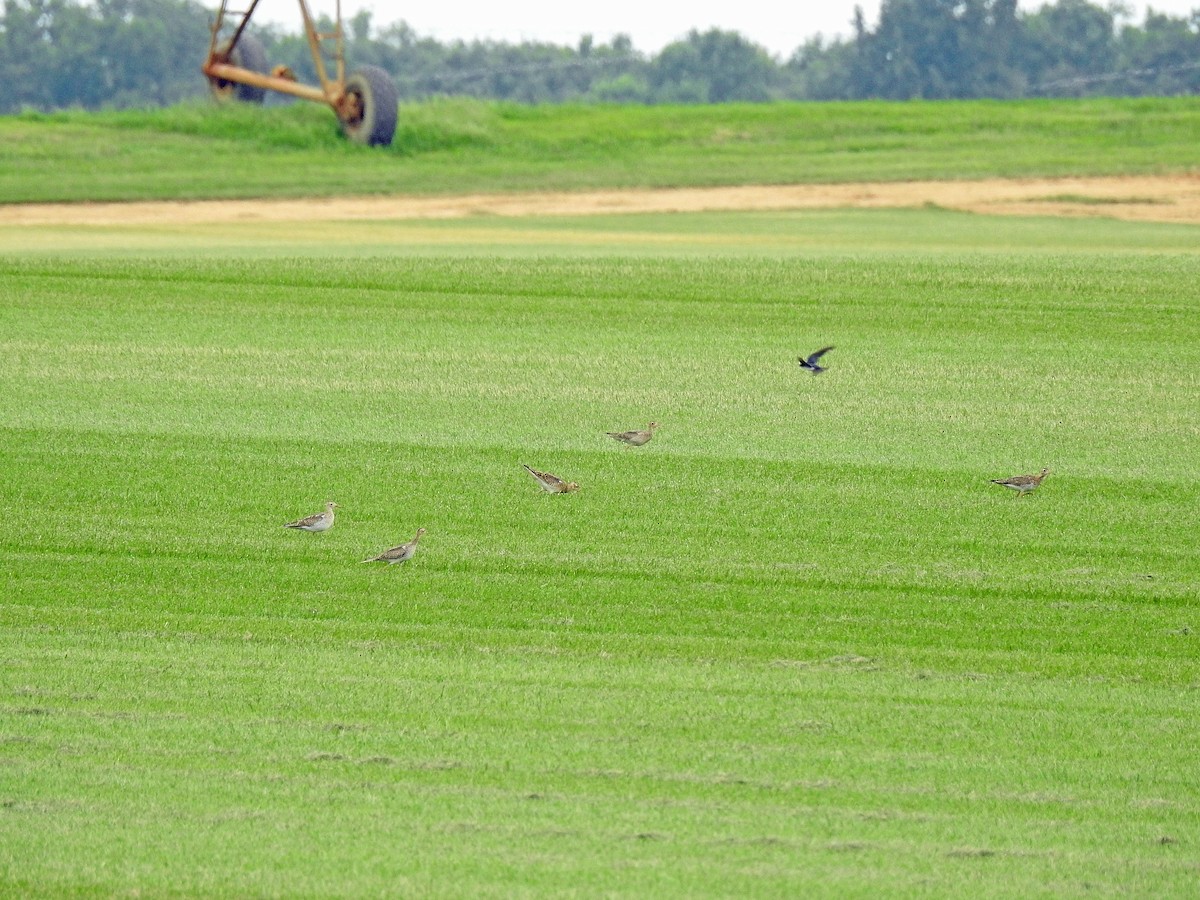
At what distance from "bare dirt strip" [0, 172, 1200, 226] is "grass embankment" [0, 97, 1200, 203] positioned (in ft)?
3.62

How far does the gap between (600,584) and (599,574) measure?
0.68 ft

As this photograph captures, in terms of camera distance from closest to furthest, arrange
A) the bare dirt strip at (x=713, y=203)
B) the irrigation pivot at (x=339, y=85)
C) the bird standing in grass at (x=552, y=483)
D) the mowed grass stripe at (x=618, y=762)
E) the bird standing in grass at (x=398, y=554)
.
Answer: the mowed grass stripe at (x=618, y=762)
the bird standing in grass at (x=398, y=554)
the bird standing in grass at (x=552, y=483)
the bare dirt strip at (x=713, y=203)
the irrigation pivot at (x=339, y=85)

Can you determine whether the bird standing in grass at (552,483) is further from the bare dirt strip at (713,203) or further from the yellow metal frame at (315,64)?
the yellow metal frame at (315,64)

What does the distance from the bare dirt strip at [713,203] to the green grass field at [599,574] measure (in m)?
6.76

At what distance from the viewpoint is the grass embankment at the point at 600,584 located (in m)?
6.87

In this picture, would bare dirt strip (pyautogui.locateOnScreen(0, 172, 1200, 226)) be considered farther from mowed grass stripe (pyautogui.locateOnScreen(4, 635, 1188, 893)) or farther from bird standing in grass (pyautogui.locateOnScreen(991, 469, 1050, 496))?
mowed grass stripe (pyautogui.locateOnScreen(4, 635, 1188, 893))

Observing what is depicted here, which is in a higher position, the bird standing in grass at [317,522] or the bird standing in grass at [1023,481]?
the bird standing in grass at [317,522]

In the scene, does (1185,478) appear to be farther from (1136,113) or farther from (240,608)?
(1136,113)

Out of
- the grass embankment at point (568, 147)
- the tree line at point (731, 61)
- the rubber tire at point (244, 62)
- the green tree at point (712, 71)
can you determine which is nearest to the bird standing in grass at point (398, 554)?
the grass embankment at point (568, 147)

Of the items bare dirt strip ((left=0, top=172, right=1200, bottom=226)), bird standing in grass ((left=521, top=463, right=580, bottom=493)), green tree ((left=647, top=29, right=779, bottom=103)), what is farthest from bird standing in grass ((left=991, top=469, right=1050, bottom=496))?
green tree ((left=647, top=29, right=779, bottom=103))

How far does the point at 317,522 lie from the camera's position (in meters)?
11.2

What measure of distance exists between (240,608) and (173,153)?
3067 centimetres

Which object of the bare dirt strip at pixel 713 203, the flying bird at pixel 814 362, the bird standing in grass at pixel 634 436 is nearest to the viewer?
the bird standing in grass at pixel 634 436

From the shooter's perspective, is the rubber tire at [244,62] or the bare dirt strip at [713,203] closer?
the bare dirt strip at [713,203]
